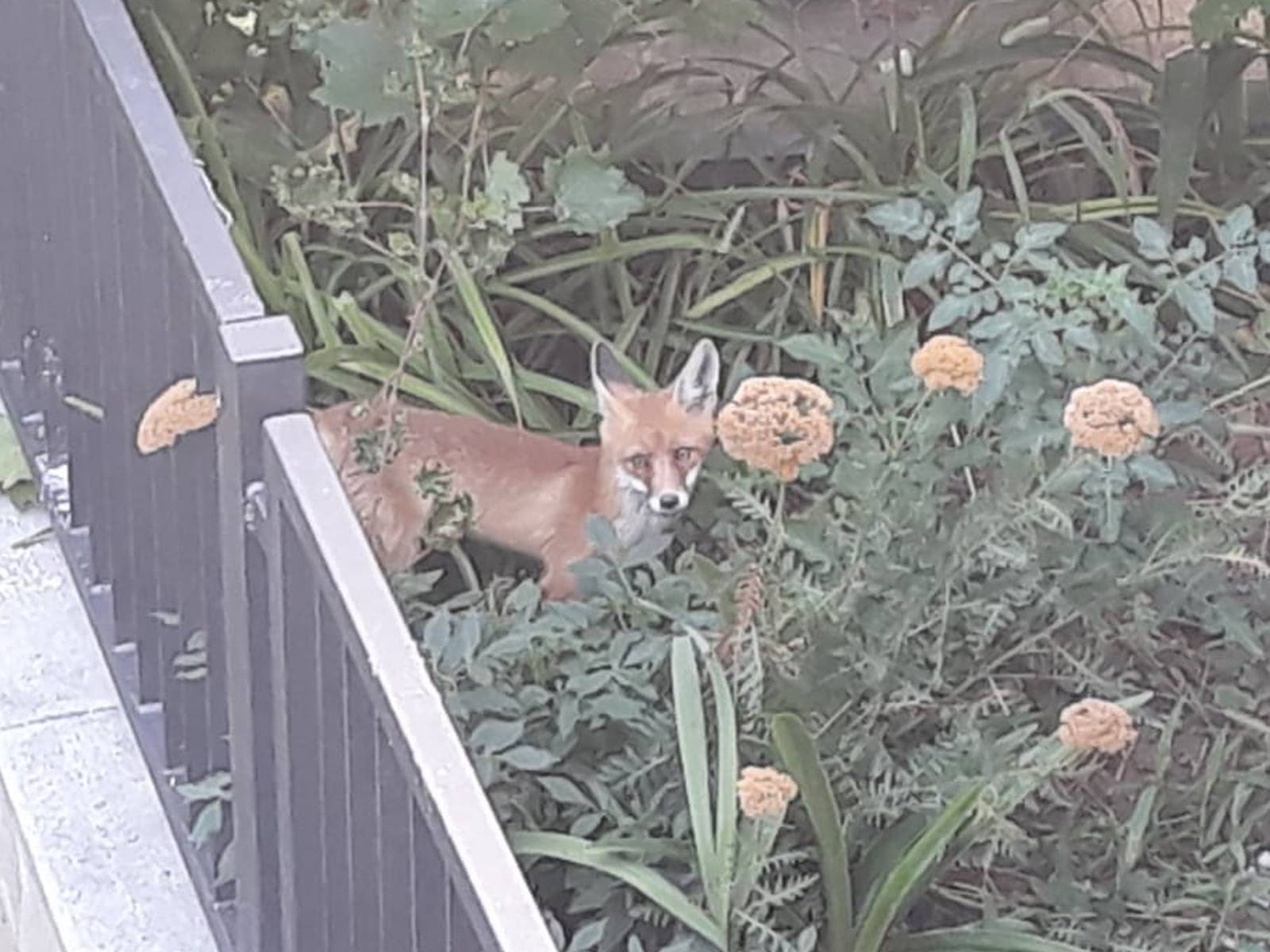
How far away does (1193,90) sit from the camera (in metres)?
4.29

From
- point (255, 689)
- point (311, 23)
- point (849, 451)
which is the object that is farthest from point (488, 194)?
point (255, 689)

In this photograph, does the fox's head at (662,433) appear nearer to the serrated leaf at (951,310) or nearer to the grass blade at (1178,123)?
the serrated leaf at (951,310)

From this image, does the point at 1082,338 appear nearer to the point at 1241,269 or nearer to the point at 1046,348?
the point at 1046,348

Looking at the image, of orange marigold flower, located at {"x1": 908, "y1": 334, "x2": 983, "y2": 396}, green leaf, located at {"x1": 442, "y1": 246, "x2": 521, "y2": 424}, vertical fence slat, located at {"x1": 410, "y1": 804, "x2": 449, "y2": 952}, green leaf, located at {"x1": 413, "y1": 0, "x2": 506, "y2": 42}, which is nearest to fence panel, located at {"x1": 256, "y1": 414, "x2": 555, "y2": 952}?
vertical fence slat, located at {"x1": 410, "y1": 804, "x2": 449, "y2": 952}

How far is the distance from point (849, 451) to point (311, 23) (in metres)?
1.02

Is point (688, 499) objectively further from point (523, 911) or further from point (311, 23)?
point (523, 911)

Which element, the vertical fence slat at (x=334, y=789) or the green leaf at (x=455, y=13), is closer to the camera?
the vertical fence slat at (x=334, y=789)

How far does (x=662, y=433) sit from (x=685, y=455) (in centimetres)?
4

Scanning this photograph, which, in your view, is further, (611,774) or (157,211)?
(611,774)

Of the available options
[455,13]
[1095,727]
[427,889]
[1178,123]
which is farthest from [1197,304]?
[427,889]

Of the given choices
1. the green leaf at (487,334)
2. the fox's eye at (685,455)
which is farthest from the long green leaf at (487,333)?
the fox's eye at (685,455)

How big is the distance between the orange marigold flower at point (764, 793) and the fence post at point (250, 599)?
443 mm

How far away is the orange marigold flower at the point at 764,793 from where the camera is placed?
2.50 meters

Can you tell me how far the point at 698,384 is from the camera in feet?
11.3
